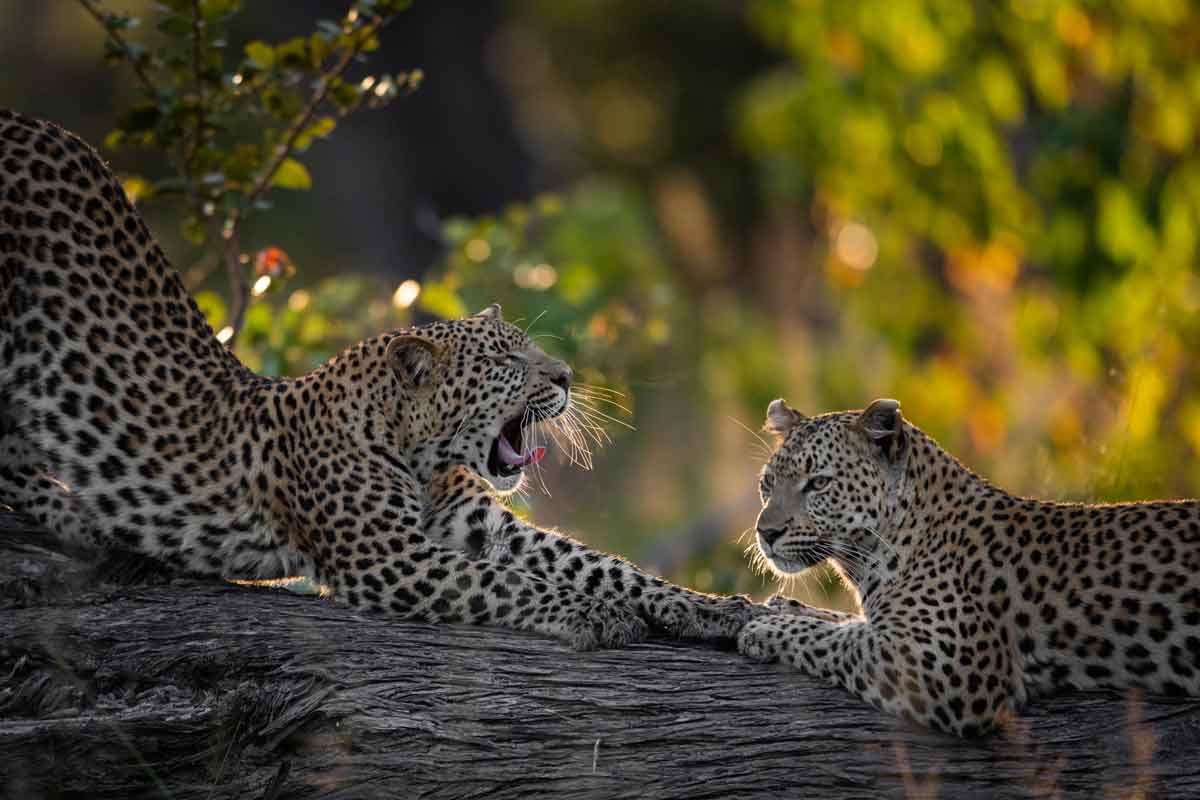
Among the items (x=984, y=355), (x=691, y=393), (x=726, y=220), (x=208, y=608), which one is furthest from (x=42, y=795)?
A: (x=726, y=220)

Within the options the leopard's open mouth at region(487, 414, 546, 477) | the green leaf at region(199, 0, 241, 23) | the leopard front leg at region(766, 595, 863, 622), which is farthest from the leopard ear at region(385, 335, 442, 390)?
the green leaf at region(199, 0, 241, 23)

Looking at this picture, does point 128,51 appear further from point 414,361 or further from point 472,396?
point 472,396

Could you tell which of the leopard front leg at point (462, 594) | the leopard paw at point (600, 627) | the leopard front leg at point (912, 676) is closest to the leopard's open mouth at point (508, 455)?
the leopard front leg at point (462, 594)

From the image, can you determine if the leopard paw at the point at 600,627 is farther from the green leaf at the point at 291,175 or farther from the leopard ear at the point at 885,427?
the green leaf at the point at 291,175

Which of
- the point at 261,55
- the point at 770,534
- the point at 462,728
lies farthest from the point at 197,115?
the point at 462,728

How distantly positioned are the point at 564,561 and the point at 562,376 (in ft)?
2.93

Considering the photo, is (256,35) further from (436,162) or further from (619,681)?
(619,681)

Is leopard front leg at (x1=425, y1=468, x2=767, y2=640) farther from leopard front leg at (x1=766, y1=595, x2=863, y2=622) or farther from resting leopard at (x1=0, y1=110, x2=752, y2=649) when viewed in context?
leopard front leg at (x1=766, y1=595, x2=863, y2=622)

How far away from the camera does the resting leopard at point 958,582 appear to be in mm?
6941

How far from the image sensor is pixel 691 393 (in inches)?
907

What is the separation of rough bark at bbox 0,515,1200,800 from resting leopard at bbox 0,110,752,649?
0.52 metres

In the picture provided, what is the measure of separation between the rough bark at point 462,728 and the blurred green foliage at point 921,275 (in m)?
2.51

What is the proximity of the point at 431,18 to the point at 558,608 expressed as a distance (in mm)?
24884

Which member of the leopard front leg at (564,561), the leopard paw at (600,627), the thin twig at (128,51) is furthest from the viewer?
the thin twig at (128,51)
